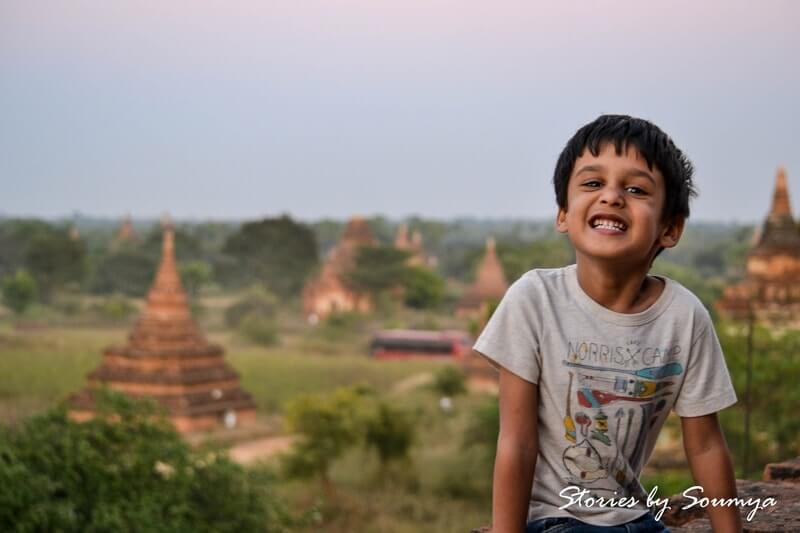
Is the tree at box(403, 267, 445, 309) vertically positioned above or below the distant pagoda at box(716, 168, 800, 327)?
below

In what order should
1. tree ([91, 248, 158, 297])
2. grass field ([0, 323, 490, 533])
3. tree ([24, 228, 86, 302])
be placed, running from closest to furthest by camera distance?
grass field ([0, 323, 490, 533]) < tree ([24, 228, 86, 302]) < tree ([91, 248, 158, 297])

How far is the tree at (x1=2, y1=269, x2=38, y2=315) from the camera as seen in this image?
175ft

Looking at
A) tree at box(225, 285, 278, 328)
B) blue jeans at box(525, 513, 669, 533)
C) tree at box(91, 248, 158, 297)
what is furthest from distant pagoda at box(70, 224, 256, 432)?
tree at box(91, 248, 158, 297)

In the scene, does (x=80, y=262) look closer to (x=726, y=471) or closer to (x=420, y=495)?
(x=420, y=495)

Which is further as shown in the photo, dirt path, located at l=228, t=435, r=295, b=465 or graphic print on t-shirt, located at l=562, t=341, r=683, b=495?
dirt path, located at l=228, t=435, r=295, b=465

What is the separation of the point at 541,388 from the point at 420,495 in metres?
19.1

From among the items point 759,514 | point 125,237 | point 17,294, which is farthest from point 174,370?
point 125,237

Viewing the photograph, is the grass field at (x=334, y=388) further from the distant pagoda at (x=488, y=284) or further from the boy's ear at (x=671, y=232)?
the boy's ear at (x=671, y=232)

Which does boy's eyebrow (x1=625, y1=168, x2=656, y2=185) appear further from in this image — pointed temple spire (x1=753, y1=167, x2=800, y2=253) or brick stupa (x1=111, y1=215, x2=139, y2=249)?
brick stupa (x1=111, y1=215, x2=139, y2=249)

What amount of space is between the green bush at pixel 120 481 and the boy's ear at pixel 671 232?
900 centimetres

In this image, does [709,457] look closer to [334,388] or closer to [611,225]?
[611,225]

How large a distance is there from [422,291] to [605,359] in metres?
55.5

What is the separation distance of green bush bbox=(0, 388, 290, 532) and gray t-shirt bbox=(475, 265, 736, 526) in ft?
29.3

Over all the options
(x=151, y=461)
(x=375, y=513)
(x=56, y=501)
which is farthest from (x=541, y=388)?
(x=375, y=513)
